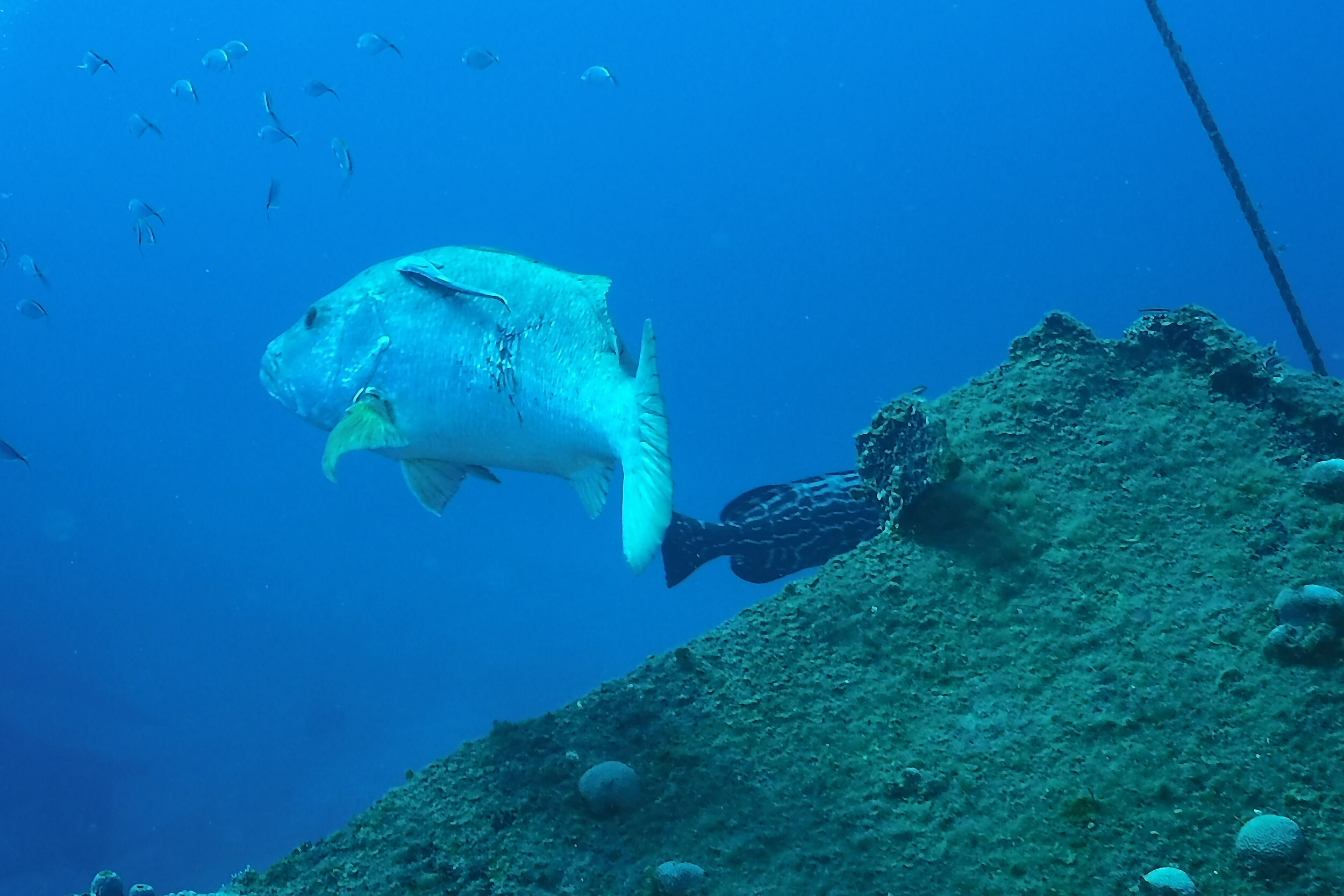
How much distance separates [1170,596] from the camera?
294 cm

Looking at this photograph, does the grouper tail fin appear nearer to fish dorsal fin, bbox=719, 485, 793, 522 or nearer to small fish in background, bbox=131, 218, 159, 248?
fish dorsal fin, bbox=719, 485, 793, 522

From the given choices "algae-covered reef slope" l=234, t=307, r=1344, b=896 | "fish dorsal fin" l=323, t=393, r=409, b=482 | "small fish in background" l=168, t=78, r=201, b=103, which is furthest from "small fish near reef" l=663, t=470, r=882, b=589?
"small fish in background" l=168, t=78, r=201, b=103

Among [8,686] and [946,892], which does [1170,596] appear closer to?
[946,892]

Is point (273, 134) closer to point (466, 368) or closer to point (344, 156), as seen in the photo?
point (344, 156)

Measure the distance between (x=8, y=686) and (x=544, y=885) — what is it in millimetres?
39446

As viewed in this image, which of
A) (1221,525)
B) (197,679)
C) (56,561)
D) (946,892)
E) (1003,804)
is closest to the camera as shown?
(946,892)

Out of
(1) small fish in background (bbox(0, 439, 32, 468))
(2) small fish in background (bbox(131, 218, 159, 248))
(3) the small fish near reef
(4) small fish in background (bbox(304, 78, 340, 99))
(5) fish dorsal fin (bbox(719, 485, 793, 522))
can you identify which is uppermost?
(4) small fish in background (bbox(304, 78, 340, 99))

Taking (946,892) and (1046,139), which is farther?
(1046,139)

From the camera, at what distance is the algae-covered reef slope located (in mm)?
2258

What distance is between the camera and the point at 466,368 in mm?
2539

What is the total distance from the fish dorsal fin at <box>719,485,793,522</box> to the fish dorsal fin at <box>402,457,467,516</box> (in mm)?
3317

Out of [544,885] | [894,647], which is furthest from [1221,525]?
[544,885]

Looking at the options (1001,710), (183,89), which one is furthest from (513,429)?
(183,89)

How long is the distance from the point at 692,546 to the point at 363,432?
389 centimetres
